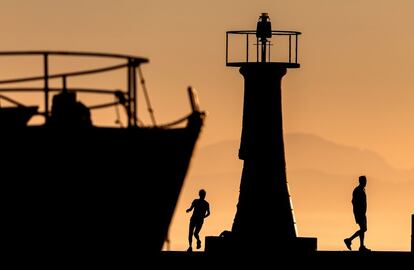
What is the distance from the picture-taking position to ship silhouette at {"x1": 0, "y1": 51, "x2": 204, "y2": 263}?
35.1m

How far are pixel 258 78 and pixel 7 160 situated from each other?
29.4m

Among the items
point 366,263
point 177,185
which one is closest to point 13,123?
point 177,185

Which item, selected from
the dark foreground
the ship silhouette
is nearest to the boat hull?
the ship silhouette

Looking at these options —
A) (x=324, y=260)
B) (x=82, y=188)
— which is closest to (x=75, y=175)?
(x=82, y=188)

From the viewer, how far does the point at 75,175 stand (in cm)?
3541

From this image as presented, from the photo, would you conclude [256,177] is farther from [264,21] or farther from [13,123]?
[13,123]

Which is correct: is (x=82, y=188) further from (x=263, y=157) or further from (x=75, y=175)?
(x=263, y=157)

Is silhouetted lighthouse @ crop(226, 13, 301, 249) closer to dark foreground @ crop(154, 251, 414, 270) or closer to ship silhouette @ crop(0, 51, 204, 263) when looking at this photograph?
dark foreground @ crop(154, 251, 414, 270)

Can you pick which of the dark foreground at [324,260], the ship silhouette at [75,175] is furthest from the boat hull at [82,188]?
the dark foreground at [324,260]

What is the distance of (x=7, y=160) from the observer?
3512 cm

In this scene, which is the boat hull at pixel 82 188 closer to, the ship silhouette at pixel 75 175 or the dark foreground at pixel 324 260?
the ship silhouette at pixel 75 175

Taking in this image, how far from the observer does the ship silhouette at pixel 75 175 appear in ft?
115

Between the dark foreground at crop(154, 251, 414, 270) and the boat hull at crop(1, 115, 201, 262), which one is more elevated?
the boat hull at crop(1, 115, 201, 262)

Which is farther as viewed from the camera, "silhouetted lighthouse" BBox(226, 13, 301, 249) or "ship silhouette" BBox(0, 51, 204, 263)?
"silhouetted lighthouse" BBox(226, 13, 301, 249)
